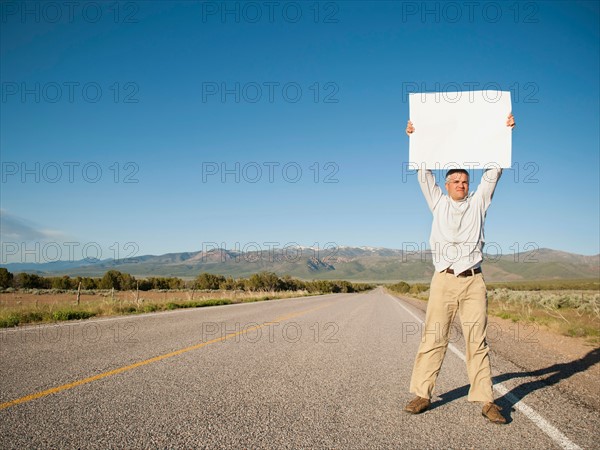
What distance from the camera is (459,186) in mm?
4094

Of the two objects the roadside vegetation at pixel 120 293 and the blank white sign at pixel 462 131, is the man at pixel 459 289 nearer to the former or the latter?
the blank white sign at pixel 462 131

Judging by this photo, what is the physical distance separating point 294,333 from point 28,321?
295 inches

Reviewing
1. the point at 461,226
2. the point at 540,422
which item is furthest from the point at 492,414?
the point at 461,226

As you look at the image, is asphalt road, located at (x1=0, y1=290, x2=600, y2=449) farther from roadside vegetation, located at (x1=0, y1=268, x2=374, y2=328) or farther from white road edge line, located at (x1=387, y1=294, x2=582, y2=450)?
roadside vegetation, located at (x1=0, y1=268, x2=374, y2=328)

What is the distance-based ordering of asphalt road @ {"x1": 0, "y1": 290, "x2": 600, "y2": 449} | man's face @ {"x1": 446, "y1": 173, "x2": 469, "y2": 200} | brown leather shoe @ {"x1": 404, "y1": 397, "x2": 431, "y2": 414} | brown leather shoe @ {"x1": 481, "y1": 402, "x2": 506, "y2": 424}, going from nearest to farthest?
asphalt road @ {"x1": 0, "y1": 290, "x2": 600, "y2": 449} → brown leather shoe @ {"x1": 481, "y1": 402, "x2": 506, "y2": 424} → brown leather shoe @ {"x1": 404, "y1": 397, "x2": 431, "y2": 414} → man's face @ {"x1": 446, "y1": 173, "x2": 469, "y2": 200}

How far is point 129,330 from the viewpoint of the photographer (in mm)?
9625

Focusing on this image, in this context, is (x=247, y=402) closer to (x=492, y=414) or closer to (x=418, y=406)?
(x=418, y=406)

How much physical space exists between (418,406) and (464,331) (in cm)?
86

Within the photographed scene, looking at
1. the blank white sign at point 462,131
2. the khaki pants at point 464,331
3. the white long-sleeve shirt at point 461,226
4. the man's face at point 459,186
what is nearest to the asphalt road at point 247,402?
the khaki pants at point 464,331

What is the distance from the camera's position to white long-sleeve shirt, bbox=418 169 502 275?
3.98 m

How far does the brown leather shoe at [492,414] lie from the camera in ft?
11.8

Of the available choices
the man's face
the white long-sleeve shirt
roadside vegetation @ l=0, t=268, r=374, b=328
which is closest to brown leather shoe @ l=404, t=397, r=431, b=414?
the white long-sleeve shirt

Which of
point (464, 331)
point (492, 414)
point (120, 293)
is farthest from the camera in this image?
point (120, 293)

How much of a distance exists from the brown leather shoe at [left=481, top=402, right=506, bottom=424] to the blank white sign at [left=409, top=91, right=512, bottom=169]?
90.6 inches
